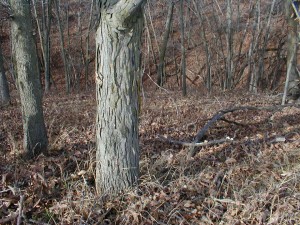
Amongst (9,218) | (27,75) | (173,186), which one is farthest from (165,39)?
(9,218)

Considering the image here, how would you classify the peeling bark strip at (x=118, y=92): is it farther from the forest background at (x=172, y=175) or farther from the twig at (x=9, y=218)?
the twig at (x=9, y=218)

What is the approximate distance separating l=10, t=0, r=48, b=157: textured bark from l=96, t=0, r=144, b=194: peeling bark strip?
2231mm

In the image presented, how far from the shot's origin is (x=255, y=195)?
10.7ft

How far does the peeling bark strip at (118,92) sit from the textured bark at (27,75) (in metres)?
2.23

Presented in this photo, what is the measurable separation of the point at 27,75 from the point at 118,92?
101 inches

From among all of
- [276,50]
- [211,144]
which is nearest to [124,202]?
[211,144]

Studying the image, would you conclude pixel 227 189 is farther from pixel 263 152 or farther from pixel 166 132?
pixel 166 132

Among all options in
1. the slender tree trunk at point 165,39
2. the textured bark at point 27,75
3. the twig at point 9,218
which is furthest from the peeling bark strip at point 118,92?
the slender tree trunk at point 165,39

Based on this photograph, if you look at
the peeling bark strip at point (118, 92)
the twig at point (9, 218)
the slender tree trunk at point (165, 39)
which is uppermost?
the slender tree trunk at point (165, 39)

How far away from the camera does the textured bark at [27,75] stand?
15.3 feet

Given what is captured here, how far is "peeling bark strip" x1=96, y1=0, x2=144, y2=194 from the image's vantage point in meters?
2.92

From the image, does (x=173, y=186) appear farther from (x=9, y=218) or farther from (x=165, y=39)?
(x=165, y=39)

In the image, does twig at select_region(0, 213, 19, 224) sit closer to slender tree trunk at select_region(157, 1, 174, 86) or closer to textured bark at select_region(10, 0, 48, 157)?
textured bark at select_region(10, 0, 48, 157)

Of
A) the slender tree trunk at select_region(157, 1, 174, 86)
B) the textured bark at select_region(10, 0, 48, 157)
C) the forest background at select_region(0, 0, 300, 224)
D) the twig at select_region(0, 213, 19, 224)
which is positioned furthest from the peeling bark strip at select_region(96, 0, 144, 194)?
the slender tree trunk at select_region(157, 1, 174, 86)
